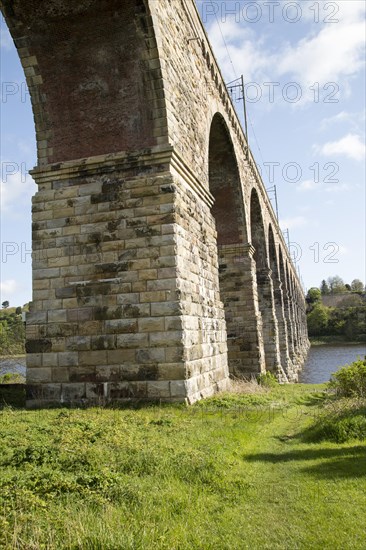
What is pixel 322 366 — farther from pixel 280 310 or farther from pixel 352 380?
pixel 352 380

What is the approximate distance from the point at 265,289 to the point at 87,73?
12.6 metres

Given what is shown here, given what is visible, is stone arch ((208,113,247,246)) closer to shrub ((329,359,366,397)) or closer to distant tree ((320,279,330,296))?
shrub ((329,359,366,397))

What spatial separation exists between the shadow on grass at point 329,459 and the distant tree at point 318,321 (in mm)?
72624

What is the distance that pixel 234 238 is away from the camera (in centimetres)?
1526

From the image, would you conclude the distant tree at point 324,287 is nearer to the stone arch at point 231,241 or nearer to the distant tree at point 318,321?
the distant tree at point 318,321

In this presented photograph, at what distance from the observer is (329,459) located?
14.9 ft

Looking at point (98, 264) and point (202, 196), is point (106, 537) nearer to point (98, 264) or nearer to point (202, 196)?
point (98, 264)

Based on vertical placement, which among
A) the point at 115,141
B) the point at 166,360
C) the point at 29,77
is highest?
the point at 29,77

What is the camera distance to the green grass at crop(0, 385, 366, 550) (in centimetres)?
271

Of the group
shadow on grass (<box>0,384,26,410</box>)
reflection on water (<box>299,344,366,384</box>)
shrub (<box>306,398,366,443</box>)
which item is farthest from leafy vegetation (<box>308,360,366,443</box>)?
reflection on water (<box>299,344,366,384</box>)

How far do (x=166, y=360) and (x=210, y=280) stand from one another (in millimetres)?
2533

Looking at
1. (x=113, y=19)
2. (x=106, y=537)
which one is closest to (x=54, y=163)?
(x=113, y=19)

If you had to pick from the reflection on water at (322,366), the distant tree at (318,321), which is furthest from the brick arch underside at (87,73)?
the distant tree at (318,321)

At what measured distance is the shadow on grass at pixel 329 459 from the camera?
407 centimetres
